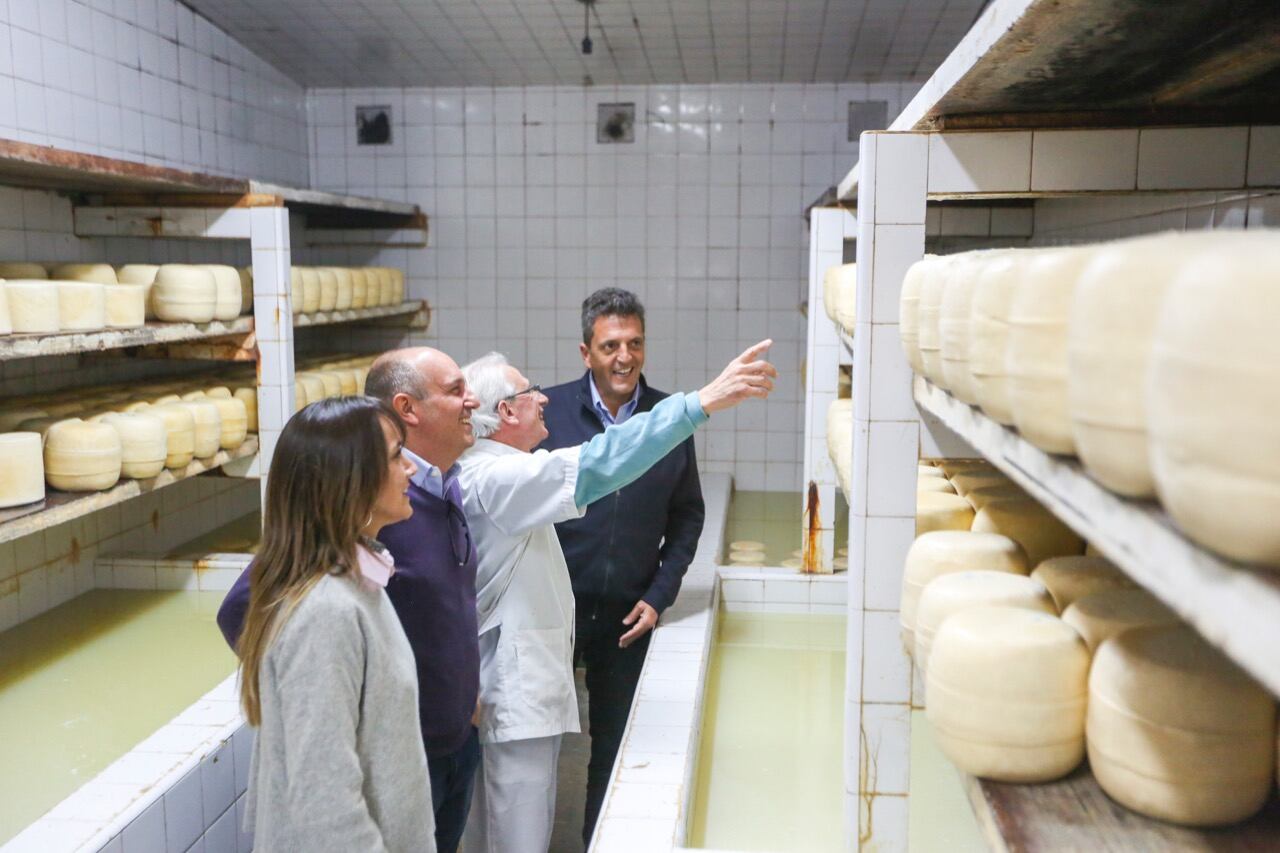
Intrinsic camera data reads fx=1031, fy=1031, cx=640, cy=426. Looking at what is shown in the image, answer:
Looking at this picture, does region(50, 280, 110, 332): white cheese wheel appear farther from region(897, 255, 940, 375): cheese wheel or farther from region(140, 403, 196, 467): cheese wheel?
region(897, 255, 940, 375): cheese wheel

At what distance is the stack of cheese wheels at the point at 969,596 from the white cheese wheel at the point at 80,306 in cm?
281

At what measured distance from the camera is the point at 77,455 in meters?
3.26

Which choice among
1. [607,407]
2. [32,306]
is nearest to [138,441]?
[32,306]

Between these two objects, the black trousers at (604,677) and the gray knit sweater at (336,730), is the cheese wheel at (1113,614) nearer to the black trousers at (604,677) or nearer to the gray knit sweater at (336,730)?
the gray knit sweater at (336,730)

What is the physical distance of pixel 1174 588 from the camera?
738mm

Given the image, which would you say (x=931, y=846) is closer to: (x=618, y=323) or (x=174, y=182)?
(x=618, y=323)

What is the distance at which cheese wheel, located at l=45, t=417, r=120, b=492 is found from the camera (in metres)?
3.25

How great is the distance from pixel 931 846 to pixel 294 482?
1877 millimetres

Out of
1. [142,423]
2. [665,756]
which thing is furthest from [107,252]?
[665,756]

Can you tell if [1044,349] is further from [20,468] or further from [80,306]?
[80,306]

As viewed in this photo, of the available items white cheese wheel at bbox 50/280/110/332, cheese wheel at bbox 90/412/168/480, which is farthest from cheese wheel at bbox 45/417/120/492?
white cheese wheel at bbox 50/280/110/332

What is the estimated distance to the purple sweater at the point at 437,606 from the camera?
2082mm

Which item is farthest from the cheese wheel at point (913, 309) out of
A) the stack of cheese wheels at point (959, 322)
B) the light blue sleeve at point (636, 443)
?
the light blue sleeve at point (636, 443)

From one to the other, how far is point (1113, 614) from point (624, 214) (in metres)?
5.41
